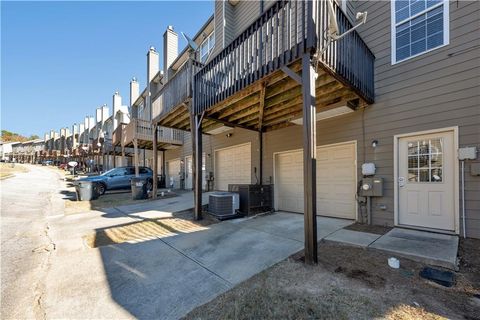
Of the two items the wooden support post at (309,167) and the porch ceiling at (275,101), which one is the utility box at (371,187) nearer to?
the porch ceiling at (275,101)

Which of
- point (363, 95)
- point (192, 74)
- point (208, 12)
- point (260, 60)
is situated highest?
point (208, 12)

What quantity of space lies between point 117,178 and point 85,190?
2847 millimetres

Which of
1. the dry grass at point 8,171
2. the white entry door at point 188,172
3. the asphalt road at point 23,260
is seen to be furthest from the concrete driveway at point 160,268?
the dry grass at point 8,171

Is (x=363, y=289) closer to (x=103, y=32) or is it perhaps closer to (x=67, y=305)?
(x=67, y=305)

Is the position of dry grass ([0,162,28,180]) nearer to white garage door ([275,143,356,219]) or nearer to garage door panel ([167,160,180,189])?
garage door panel ([167,160,180,189])

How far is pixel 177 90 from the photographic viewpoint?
24.8 ft

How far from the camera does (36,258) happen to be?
3760 mm

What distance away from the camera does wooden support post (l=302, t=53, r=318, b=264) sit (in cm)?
329

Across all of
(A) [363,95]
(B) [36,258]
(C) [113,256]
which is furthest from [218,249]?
(A) [363,95]

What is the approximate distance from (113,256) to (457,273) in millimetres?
5056

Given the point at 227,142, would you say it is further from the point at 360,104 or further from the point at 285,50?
the point at 285,50

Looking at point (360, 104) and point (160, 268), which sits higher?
point (360, 104)

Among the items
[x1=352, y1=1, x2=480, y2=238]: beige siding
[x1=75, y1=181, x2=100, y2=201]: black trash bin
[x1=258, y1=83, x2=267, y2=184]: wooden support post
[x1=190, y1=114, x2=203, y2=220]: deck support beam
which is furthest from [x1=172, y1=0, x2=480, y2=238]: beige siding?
[x1=75, y1=181, x2=100, y2=201]: black trash bin

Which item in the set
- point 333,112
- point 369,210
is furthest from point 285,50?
point 369,210
